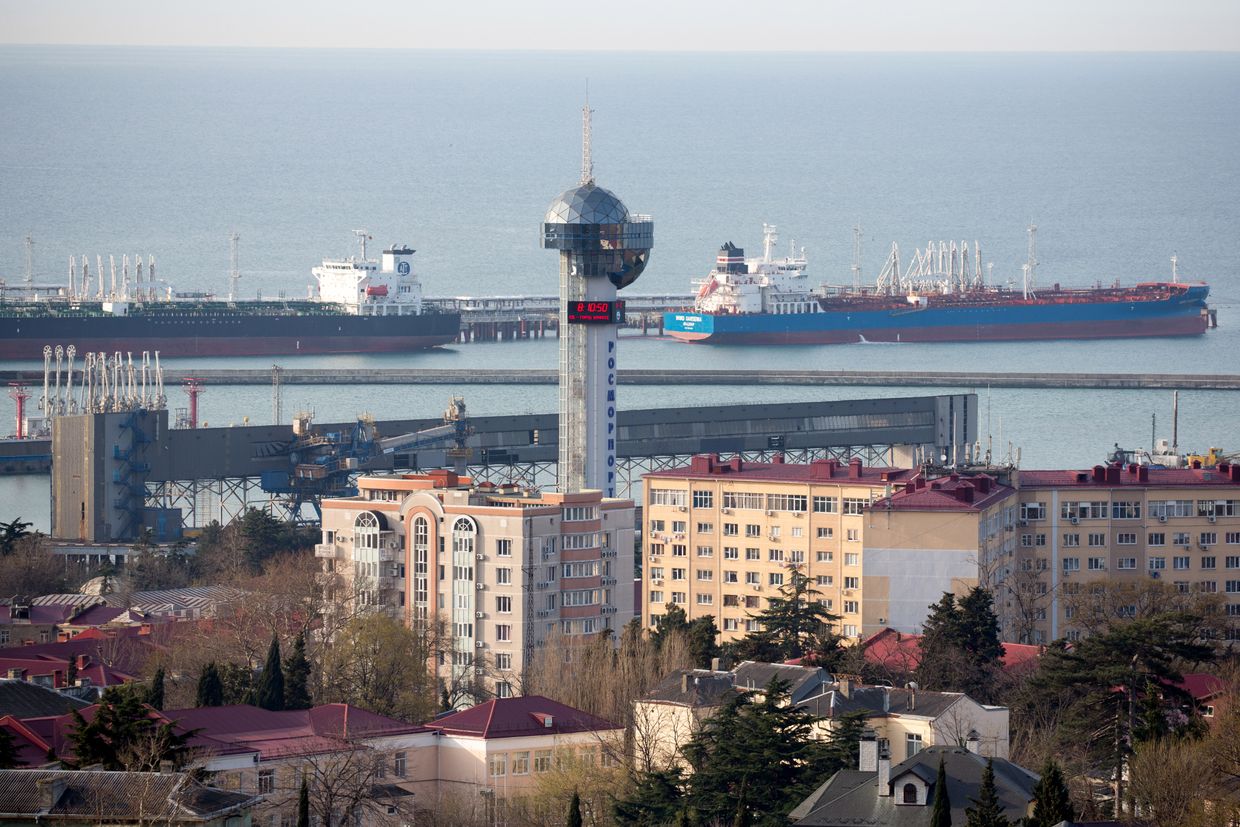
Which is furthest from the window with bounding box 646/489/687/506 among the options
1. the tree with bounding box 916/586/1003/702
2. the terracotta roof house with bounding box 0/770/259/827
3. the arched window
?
the terracotta roof house with bounding box 0/770/259/827

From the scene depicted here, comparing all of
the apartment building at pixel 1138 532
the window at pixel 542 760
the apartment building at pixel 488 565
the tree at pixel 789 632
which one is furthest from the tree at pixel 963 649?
the apartment building at pixel 1138 532

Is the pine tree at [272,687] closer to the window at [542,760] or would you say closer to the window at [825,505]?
the window at [542,760]

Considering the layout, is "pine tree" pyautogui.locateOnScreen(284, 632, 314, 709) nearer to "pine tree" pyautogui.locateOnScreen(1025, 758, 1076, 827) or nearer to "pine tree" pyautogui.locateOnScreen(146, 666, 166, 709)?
"pine tree" pyautogui.locateOnScreen(146, 666, 166, 709)

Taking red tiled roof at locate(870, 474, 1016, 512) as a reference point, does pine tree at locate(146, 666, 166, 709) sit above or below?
below

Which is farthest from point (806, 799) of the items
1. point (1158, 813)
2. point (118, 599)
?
point (118, 599)

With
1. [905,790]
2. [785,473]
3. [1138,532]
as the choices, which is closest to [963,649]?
[905,790]

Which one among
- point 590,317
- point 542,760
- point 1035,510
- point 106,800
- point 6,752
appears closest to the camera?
point 106,800

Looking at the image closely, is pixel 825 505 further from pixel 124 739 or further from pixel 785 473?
pixel 124 739
